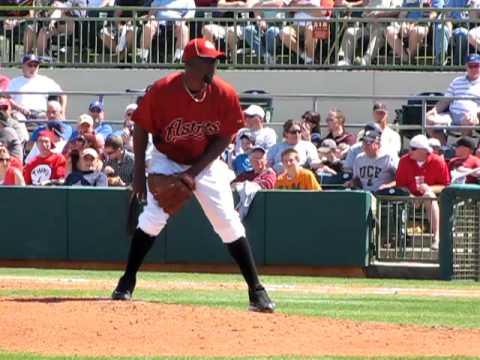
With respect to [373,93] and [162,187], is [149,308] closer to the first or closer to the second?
[162,187]

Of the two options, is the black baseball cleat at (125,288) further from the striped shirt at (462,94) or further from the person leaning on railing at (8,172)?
the striped shirt at (462,94)

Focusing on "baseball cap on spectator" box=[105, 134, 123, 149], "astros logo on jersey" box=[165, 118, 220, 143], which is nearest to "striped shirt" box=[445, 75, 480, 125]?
"baseball cap on spectator" box=[105, 134, 123, 149]

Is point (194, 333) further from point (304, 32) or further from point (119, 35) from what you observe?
point (119, 35)

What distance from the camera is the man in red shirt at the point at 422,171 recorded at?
53.5ft

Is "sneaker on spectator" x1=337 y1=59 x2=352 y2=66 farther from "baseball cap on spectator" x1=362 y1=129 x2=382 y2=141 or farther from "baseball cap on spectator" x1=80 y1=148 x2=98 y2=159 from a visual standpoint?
"baseball cap on spectator" x1=80 y1=148 x2=98 y2=159

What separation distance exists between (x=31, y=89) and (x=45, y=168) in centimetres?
309

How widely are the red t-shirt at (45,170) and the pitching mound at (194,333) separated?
768cm

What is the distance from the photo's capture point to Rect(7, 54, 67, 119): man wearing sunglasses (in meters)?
20.4

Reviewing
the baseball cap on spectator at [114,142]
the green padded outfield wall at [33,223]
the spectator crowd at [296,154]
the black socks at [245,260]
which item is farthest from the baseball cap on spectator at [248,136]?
the black socks at [245,260]

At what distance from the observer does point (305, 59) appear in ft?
70.5

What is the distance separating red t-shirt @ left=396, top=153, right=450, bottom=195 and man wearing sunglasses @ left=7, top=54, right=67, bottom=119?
19.9 ft

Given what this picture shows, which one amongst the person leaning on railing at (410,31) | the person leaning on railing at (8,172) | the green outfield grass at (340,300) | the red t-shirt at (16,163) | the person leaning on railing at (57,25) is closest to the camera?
the green outfield grass at (340,300)

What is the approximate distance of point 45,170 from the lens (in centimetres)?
1773

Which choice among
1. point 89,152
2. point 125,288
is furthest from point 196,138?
point 89,152
